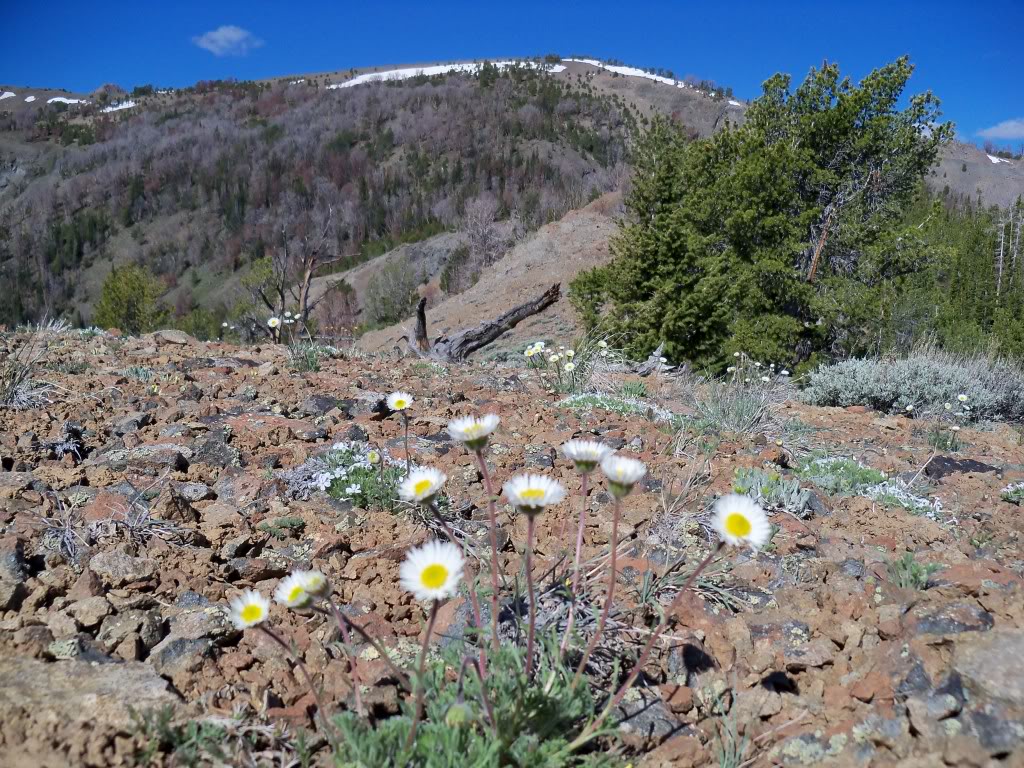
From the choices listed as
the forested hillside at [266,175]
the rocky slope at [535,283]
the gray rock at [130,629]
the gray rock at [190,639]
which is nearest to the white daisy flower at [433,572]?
the gray rock at [190,639]

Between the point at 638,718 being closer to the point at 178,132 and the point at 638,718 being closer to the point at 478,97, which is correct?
the point at 478,97

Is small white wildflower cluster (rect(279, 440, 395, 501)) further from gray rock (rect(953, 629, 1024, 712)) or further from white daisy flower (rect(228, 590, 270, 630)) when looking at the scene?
gray rock (rect(953, 629, 1024, 712))

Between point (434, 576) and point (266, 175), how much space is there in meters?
82.8

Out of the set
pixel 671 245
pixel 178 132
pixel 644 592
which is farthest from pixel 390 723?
pixel 178 132

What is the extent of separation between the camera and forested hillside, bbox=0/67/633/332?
61.0 meters

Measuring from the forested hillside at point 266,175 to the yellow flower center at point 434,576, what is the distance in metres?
49.0

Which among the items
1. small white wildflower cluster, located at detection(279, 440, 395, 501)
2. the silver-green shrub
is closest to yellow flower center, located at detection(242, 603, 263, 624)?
small white wildflower cluster, located at detection(279, 440, 395, 501)

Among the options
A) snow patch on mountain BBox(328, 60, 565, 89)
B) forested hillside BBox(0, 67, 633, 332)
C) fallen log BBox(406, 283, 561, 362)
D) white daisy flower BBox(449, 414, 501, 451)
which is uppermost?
snow patch on mountain BBox(328, 60, 565, 89)

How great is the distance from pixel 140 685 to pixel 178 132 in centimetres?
10121

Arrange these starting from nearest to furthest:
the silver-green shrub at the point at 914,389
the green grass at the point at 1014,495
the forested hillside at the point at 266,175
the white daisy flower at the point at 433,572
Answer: the white daisy flower at the point at 433,572
the green grass at the point at 1014,495
the silver-green shrub at the point at 914,389
the forested hillside at the point at 266,175

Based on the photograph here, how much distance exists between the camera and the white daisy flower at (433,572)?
1.10m

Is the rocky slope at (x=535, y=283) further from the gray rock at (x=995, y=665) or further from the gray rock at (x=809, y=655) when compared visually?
the gray rock at (x=995, y=665)

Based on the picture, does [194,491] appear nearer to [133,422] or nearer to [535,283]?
[133,422]

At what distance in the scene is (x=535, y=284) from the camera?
851 inches
